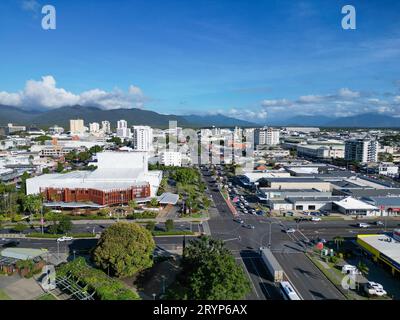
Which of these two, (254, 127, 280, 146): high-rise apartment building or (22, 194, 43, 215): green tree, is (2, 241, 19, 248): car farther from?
(254, 127, 280, 146): high-rise apartment building

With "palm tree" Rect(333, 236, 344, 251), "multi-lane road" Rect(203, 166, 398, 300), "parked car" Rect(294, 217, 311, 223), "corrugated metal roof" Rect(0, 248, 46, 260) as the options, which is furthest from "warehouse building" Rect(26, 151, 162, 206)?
"palm tree" Rect(333, 236, 344, 251)

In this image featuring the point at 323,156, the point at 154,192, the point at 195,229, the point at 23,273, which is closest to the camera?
the point at 23,273

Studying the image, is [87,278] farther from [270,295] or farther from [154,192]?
[154,192]

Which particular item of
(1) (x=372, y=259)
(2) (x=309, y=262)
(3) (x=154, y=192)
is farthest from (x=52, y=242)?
(1) (x=372, y=259)

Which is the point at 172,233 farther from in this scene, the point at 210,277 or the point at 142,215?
the point at 210,277

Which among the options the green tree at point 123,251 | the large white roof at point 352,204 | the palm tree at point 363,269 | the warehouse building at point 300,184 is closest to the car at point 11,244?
the green tree at point 123,251

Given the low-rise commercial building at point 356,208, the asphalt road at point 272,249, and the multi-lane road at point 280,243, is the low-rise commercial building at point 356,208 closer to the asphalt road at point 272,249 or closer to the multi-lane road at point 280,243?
the multi-lane road at point 280,243

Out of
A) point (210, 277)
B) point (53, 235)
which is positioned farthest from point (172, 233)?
point (210, 277)
